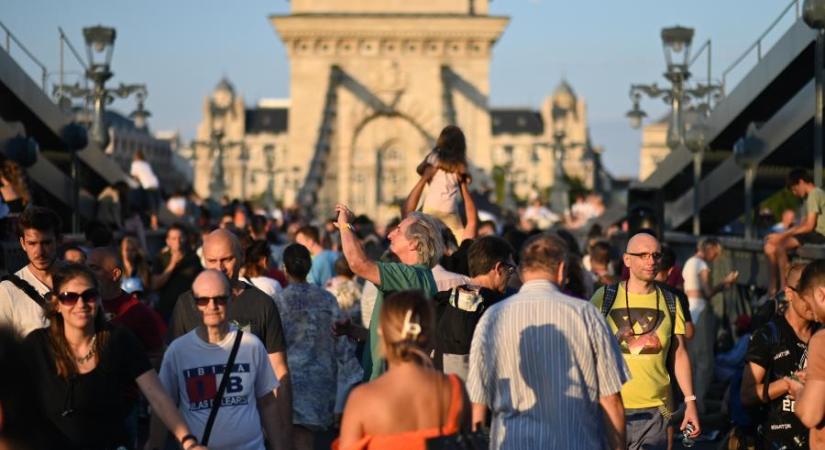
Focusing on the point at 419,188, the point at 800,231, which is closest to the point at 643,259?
the point at 419,188

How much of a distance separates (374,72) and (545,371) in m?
102

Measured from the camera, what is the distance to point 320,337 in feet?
37.3

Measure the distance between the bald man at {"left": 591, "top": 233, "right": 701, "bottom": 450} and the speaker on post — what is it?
11631mm

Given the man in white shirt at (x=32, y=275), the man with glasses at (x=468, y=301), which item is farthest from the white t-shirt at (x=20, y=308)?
the man with glasses at (x=468, y=301)

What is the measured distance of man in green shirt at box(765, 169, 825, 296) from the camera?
51.8 ft

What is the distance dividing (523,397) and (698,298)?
9340 millimetres

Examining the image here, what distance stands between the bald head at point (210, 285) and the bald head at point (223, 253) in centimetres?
153

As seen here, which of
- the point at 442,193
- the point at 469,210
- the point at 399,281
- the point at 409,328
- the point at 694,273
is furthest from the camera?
the point at 694,273

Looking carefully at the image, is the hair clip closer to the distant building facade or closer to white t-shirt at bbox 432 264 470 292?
white t-shirt at bbox 432 264 470 292

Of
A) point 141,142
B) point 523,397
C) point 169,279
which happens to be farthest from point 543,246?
point 141,142

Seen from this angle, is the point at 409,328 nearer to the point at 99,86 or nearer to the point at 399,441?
the point at 399,441

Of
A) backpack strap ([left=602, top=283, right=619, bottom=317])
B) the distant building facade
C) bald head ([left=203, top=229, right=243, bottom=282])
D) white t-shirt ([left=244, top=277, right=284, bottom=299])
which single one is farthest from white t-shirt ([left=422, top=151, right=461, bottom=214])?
the distant building facade

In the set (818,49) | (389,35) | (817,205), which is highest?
(389,35)

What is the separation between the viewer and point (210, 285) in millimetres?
7910
